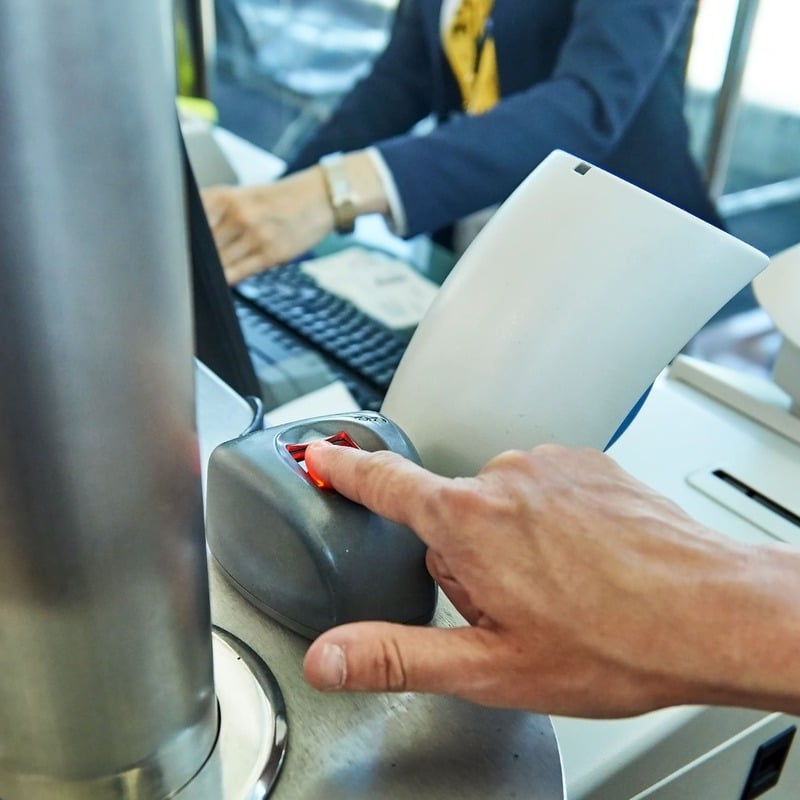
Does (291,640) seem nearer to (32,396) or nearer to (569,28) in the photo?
(32,396)

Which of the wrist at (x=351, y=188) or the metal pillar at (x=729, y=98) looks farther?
the metal pillar at (x=729, y=98)

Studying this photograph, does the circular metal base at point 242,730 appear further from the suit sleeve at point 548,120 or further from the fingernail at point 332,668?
the suit sleeve at point 548,120

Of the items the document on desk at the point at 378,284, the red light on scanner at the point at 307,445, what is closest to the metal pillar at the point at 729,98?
the document on desk at the point at 378,284

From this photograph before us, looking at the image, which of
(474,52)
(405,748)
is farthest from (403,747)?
(474,52)

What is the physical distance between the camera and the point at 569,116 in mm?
816

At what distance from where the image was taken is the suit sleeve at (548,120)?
797 millimetres

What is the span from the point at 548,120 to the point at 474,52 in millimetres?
202

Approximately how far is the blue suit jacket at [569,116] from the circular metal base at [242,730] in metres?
0.53

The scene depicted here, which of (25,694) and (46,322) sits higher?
(46,322)

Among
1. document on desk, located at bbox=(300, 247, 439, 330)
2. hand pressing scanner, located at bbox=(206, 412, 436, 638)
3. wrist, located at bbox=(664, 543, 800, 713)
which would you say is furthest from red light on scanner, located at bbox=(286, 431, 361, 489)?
document on desk, located at bbox=(300, 247, 439, 330)

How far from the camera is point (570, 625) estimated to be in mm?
292

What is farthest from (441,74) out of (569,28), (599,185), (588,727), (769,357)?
(769,357)

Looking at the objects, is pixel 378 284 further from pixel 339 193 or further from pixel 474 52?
pixel 474 52

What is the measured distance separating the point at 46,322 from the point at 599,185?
10.5 inches
